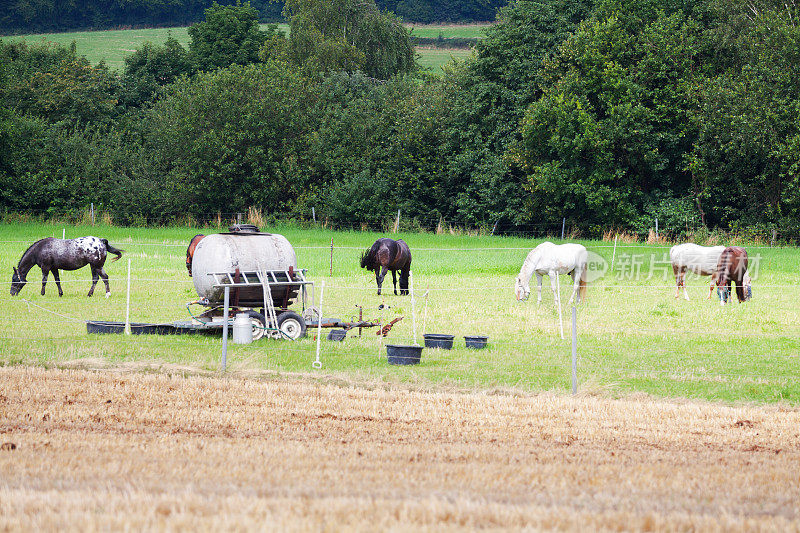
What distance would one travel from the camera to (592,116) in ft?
144

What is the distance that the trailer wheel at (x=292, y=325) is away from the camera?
55.7 feet

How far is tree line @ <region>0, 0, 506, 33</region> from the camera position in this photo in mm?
101463

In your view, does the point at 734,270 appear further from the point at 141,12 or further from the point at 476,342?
the point at 141,12

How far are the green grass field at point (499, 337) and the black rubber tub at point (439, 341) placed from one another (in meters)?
0.26

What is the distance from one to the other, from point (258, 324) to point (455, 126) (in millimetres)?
36391

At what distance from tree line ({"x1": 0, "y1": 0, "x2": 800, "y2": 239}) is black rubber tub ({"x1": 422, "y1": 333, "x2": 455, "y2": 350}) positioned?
29.4 m

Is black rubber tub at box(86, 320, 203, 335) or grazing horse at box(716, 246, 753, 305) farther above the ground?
grazing horse at box(716, 246, 753, 305)

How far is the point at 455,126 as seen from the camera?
51844 millimetres

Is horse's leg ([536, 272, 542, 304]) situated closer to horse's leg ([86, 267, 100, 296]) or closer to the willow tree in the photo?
horse's leg ([86, 267, 100, 296])

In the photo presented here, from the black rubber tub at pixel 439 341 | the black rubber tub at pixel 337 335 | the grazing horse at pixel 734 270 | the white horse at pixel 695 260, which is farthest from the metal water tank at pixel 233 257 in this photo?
the grazing horse at pixel 734 270

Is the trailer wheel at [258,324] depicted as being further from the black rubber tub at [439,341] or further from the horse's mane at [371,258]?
the horse's mane at [371,258]

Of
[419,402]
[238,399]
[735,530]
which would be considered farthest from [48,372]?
[735,530]

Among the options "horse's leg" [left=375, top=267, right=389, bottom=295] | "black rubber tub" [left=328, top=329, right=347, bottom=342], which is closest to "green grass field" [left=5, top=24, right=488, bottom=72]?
"horse's leg" [left=375, top=267, right=389, bottom=295]

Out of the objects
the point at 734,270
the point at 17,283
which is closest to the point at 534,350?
the point at 734,270
